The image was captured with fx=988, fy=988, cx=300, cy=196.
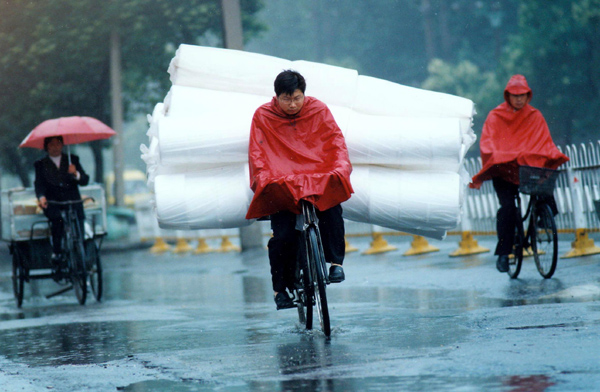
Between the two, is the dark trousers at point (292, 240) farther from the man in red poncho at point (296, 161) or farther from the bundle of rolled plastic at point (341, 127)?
the bundle of rolled plastic at point (341, 127)

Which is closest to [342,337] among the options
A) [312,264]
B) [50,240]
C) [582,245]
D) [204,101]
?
[312,264]

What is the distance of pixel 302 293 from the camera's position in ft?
22.4

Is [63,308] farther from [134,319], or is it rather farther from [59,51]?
[59,51]

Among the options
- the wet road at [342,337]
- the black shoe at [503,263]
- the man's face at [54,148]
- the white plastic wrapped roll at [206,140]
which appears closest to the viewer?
the wet road at [342,337]

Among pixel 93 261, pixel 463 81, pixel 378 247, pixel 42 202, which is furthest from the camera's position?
pixel 463 81

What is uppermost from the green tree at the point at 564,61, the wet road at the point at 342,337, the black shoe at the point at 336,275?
the green tree at the point at 564,61

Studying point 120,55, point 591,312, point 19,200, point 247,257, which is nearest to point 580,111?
point 120,55

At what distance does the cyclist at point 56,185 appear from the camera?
1072cm

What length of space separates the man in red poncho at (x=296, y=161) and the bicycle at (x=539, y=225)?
2.63 m

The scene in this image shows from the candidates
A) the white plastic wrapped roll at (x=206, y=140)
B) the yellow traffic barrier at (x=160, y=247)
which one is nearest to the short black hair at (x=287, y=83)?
the white plastic wrapped roll at (x=206, y=140)

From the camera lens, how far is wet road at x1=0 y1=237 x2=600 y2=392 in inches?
193

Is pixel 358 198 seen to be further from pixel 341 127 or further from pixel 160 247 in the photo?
pixel 160 247

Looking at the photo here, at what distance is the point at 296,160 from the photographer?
6.62m

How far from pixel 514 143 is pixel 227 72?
2.99 metres
